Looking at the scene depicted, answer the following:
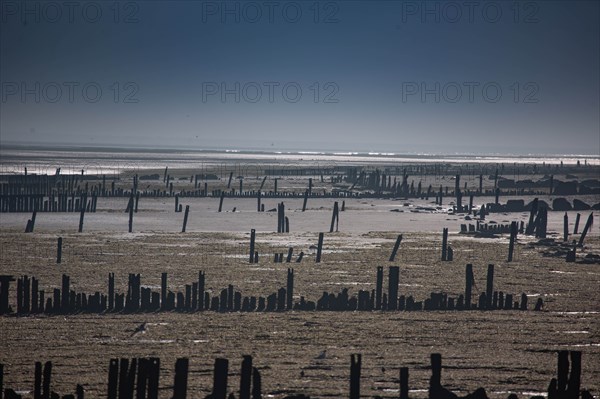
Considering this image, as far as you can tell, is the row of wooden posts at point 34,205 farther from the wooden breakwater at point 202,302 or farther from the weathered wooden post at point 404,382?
the weathered wooden post at point 404,382

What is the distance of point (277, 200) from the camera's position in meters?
72.6

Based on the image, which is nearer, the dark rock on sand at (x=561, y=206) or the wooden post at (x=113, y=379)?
the wooden post at (x=113, y=379)

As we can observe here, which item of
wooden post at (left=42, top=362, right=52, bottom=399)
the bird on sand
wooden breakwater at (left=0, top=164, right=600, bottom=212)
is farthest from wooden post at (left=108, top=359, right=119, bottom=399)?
wooden breakwater at (left=0, top=164, right=600, bottom=212)

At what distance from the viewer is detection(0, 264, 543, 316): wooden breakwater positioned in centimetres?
2402

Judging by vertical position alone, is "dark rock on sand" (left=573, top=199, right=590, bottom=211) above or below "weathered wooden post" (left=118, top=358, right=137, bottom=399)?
below

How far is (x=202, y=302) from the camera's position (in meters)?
24.5

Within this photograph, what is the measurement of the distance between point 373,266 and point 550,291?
7040mm

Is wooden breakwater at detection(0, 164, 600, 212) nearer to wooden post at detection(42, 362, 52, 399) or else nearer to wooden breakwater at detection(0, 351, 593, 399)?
wooden post at detection(42, 362, 52, 399)

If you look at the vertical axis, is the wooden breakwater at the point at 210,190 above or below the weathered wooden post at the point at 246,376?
below

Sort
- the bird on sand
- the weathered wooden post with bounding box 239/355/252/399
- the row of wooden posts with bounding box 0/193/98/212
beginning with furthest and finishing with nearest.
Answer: the row of wooden posts with bounding box 0/193/98/212
the bird on sand
the weathered wooden post with bounding box 239/355/252/399

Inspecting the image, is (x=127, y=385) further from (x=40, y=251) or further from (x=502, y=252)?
(x=502, y=252)

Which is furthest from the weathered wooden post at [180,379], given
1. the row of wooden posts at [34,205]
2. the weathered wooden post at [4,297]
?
the row of wooden posts at [34,205]

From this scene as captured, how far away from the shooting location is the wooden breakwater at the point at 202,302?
24016 millimetres

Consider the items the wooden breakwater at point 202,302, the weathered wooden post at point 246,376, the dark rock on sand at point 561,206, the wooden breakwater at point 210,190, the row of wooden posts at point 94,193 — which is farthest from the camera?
the dark rock on sand at point 561,206
